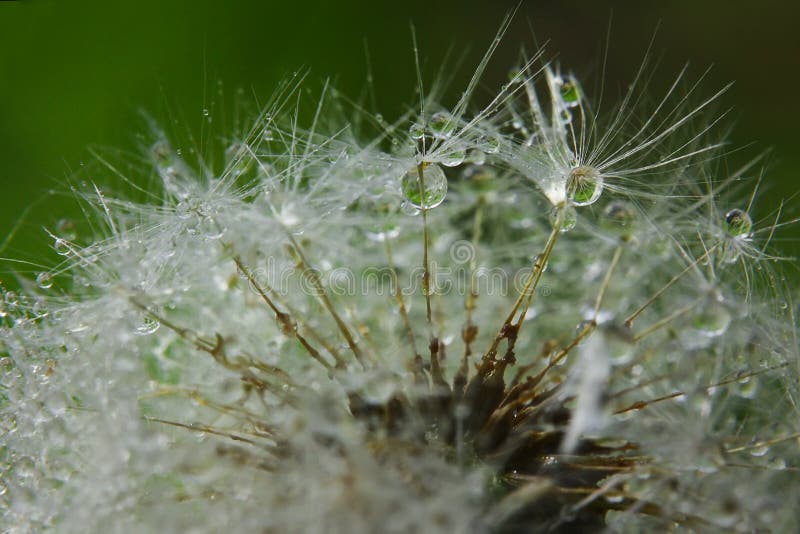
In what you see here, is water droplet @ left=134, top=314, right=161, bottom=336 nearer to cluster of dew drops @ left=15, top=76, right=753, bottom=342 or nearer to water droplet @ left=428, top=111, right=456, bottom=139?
cluster of dew drops @ left=15, top=76, right=753, bottom=342

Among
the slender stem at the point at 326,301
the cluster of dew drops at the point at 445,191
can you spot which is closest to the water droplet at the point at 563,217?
the cluster of dew drops at the point at 445,191

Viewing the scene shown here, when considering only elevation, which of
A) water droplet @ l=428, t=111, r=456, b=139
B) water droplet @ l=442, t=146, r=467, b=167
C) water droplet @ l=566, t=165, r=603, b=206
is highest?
water droplet @ l=428, t=111, r=456, b=139

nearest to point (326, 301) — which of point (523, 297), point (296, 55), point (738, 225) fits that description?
point (523, 297)

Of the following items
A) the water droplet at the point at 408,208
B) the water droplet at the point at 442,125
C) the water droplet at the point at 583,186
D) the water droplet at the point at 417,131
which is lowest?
the water droplet at the point at 408,208

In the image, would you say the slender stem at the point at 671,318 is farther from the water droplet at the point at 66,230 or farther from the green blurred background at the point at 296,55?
the water droplet at the point at 66,230

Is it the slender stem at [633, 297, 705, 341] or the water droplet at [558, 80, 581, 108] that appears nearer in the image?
the slender stem at [633, 297, 705, 341]

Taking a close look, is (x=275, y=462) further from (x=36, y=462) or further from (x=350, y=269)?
(x=350, y=269)

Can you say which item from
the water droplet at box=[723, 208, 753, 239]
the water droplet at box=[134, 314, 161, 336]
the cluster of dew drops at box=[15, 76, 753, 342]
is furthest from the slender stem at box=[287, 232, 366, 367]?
the water droplet at box=[723, 208, 753, 239]
